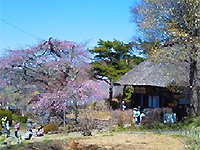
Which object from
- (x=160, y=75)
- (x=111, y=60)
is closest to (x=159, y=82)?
(x=160, y=75)

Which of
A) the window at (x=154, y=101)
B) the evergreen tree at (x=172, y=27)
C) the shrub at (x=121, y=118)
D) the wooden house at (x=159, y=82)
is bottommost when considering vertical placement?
the shrub at (x=121, y=118)

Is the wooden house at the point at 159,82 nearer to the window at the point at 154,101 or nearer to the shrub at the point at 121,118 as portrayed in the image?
the window at the point at 154,101

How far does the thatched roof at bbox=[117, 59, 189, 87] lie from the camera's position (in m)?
16.3

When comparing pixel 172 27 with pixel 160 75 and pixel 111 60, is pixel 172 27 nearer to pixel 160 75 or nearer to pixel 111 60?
pixel 160 75

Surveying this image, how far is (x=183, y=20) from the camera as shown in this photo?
45.8 ft

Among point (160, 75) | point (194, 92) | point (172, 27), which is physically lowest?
point (194, 92)

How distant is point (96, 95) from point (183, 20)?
804 cm

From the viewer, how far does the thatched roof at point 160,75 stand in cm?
1630

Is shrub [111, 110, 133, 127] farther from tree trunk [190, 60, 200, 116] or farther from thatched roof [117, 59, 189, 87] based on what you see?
tree trunk [190, 60, 200, 116]

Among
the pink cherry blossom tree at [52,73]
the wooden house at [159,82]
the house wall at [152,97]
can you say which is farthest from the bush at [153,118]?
the pink cherry blossom tree at [52,73]

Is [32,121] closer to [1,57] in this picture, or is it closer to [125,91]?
[1,57]

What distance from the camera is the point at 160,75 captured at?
1759 centimetres

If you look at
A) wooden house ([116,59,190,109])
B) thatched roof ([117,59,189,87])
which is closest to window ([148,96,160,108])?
wooden house ([116,59,190,109])

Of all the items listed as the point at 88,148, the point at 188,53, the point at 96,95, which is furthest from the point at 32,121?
the point at 88,148
